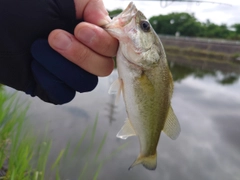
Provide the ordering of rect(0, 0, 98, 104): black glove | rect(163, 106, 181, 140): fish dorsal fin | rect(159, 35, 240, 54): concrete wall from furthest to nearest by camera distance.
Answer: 1. rect(159, 35, 240, 54): concrete wall
2. rect(163, 106, 181, 140): fish dorsal fin
3. rect(0, 0, 98, 104): black glove

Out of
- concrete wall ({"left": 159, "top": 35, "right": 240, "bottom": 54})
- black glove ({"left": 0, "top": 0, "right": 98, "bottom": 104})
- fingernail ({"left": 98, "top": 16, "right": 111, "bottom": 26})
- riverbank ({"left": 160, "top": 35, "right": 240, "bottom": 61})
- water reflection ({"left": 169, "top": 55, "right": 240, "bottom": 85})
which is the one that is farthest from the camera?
concrete wall ({"left": 159, "top": 35, "right": 240, "bottom": 54})

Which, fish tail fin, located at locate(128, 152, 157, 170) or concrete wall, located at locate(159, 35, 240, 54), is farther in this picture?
concrete wall, located at locate(159, 35, 240, 54)

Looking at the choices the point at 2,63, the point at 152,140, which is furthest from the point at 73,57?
the point at 152,140

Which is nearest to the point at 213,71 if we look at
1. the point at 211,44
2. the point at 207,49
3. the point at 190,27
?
the point at 211,44

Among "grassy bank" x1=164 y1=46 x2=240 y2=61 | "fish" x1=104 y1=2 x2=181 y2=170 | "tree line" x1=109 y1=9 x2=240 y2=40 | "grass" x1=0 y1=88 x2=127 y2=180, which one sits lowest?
"tree line" x1=109 y1=9 x2=240 y2=40

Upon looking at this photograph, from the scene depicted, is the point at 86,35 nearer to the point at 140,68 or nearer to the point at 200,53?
the point at 140,68

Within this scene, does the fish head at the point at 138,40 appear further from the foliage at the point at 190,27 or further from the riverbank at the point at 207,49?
the foliage at the point at 190,27

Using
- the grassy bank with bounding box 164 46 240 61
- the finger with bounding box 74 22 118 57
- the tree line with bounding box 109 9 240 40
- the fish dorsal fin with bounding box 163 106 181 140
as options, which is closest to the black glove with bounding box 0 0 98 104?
Result: the finger with bounding box 74 22 118 57

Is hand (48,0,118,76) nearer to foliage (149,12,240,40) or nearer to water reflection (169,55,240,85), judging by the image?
water reflection (169,55,240,85)
